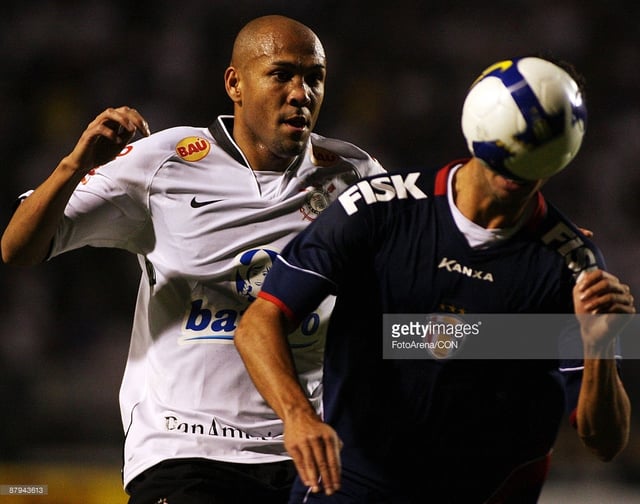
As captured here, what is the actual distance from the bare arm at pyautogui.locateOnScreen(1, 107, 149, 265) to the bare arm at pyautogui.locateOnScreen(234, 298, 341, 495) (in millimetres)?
912

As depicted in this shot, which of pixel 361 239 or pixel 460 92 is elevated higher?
pixel 460 92

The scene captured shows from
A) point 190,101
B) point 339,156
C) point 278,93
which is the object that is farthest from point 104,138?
point 190,101

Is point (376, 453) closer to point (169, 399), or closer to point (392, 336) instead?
point (392, 336)

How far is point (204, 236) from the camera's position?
358 centimetres

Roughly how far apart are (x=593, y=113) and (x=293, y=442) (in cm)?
603

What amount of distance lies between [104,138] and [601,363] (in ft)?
5.40

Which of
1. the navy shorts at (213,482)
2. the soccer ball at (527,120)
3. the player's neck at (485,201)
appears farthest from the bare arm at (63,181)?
the soccer ball at (527,120)

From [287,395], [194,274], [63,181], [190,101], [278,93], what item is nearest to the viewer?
[287,395]

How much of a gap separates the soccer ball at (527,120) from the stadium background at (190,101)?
13.2ft

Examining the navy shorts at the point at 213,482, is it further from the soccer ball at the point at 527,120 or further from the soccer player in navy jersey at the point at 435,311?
the soccer ball at the point at 527,120

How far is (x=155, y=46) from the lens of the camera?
308 inches

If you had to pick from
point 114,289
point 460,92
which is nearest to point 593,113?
point 460,92
